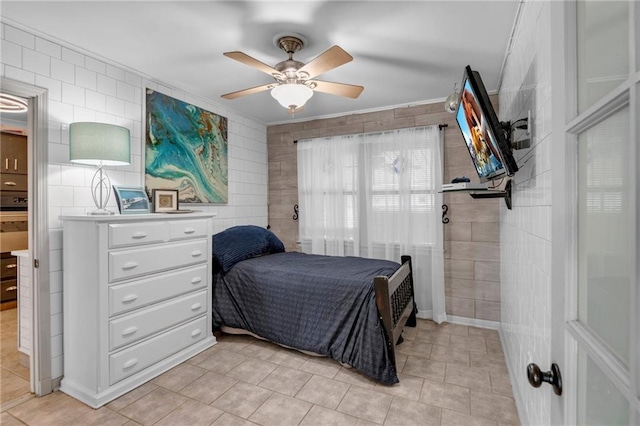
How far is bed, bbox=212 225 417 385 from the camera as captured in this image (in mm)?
2375

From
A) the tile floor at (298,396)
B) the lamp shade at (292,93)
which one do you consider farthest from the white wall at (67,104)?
the lamp shade at (292,93)

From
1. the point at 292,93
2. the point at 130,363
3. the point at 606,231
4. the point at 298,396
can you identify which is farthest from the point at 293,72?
the point at 130,363

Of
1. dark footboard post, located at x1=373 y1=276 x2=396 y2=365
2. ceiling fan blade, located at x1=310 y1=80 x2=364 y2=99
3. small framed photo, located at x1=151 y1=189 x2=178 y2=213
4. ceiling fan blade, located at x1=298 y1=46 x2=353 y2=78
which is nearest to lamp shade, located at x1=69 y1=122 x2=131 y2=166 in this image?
small framed photo, located at x1=151 y1=189 x2=178 y2=213

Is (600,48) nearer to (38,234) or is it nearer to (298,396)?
(298,396)

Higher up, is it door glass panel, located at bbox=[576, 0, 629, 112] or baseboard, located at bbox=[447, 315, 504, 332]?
door glass panel, located at bbox=[576, 0, 629, 112]

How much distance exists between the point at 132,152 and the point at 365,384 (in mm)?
2814

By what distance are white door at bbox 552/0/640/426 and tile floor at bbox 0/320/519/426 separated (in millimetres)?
1506

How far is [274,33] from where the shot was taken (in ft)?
7.41

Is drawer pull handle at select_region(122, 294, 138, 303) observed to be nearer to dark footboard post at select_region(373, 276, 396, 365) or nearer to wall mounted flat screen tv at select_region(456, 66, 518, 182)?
dark footboard post at select_region(373, 276, 396, 365)

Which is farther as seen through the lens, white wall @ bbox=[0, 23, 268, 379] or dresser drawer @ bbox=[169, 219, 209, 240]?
dresser drawer @ bbox=[169, 219, 209, 240]

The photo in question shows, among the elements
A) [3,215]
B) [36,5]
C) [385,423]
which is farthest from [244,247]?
[3,215]

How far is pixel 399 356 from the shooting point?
109 inches

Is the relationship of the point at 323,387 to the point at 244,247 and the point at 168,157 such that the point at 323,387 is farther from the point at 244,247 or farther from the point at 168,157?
the point at 168,157

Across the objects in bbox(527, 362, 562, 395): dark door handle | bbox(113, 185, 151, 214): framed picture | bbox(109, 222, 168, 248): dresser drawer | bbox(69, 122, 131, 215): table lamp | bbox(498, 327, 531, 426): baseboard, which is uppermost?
bbox(69, 122, 131, 215): table lamp
